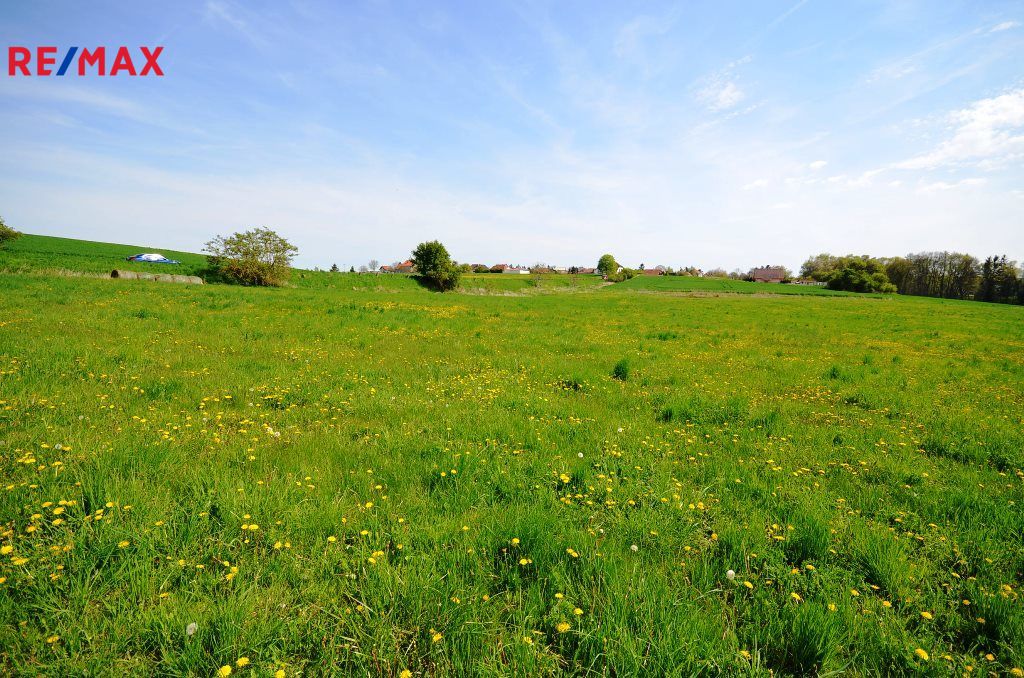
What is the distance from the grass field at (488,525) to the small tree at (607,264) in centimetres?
13539

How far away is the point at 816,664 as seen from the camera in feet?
8.32

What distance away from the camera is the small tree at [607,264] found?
139250 millimetres

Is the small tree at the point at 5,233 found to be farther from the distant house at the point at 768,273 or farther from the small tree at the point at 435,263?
the distant house at the point at 768,273

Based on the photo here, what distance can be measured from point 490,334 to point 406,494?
11440 mm

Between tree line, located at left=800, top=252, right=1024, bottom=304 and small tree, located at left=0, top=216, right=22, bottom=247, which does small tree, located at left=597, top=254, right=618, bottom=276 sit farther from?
small tree, located at left=0, top=216, right=22, bottom=247

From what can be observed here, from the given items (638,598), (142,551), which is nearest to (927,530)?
(638,598)

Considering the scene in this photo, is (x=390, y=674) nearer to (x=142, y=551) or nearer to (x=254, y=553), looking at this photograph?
(x=254, y=553)

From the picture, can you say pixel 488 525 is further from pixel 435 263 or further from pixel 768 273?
pixel 768 273

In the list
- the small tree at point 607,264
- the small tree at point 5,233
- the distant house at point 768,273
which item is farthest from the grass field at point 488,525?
the distant house at point 768,273

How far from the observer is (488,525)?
12.0 feet

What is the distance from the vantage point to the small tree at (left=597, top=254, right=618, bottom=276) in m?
139

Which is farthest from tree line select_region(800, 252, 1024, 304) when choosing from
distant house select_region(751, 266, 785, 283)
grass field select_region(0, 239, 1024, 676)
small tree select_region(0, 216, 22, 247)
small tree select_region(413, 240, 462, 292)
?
small tree select_region(0, 216, 22, 247)

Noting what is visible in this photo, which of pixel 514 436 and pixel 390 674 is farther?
pixel 514 436

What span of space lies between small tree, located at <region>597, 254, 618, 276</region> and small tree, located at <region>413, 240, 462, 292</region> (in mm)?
88516
